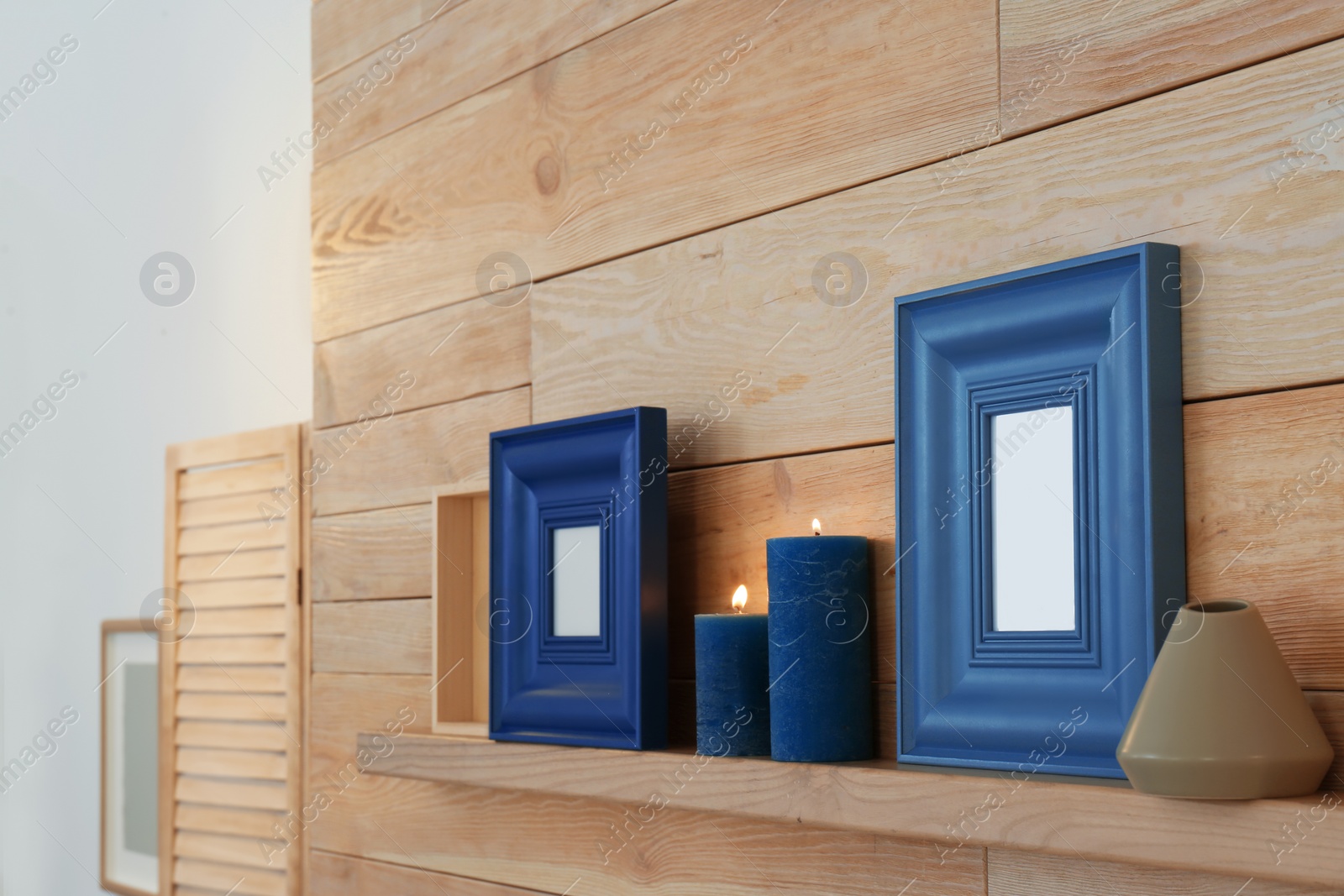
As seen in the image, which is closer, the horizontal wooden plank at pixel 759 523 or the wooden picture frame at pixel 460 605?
the horizontal wooden plank at pixel 759 523

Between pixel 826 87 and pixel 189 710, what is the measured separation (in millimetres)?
1334

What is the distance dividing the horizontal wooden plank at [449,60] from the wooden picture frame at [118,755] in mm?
917

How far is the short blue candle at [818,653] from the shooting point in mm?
836

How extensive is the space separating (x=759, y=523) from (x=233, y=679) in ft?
3.31

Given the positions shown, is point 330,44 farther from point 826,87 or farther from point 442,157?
point 826,87

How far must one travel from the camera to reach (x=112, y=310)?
2.00m

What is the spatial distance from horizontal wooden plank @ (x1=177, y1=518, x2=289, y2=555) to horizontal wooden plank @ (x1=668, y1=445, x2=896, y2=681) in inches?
30.1

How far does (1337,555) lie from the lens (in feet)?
2.16

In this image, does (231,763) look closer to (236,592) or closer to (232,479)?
(236,592)

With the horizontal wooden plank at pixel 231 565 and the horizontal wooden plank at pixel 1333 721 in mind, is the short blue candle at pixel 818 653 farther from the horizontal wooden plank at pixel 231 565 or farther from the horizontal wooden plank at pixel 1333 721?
the horizontal wooden plank at pixel 231 565

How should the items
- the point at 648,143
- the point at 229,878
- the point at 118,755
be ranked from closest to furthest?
1. the point at 648,143
2. the point at 229,878
3. the point at 118,755

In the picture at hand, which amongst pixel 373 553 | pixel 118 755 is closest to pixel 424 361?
pixel 373 553

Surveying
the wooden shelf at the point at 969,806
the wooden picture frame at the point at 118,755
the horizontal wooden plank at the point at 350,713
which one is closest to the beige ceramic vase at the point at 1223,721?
the wooden shelf at the point at 969,806

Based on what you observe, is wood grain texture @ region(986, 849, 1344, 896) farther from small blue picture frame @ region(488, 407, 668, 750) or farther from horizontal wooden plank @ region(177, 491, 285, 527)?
horizontal wooden plank @ region(177, 491, 285, 527)
